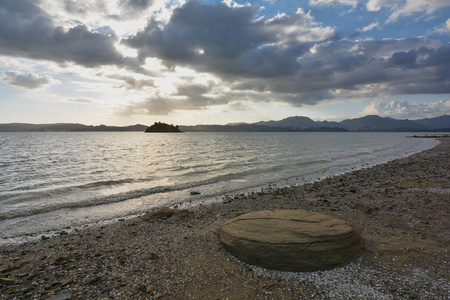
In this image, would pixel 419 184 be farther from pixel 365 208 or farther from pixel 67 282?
pixel 67 282

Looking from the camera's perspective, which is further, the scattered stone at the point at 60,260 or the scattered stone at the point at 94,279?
the scattered stone at the point at 60,260

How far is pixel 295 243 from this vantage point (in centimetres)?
707

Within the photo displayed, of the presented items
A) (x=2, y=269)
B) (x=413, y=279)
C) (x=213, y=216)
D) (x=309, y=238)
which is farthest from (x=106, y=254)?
(x=413, y=279)

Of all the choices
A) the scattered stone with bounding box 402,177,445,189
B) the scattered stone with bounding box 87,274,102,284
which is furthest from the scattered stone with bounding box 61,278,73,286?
the scattered stone with bounding box 402,177,445,189

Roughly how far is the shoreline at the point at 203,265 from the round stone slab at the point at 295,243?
0.27m

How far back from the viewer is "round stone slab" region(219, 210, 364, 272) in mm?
6820

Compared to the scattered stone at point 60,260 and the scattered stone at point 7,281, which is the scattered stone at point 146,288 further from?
the scattered stone at point 7,281

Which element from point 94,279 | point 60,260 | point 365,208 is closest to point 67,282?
point 94,279

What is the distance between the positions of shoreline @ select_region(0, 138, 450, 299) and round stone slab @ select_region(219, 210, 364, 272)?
0.27 m

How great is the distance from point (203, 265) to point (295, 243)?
2.91m

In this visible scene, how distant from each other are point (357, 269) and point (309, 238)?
4.87ft

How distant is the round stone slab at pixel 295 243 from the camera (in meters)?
6.82

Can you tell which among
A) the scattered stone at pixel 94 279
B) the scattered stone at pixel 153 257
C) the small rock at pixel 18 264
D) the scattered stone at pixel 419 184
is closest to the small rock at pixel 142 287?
the scattered stone at pixel 94 279

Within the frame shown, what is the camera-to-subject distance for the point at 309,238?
7.25 meters
